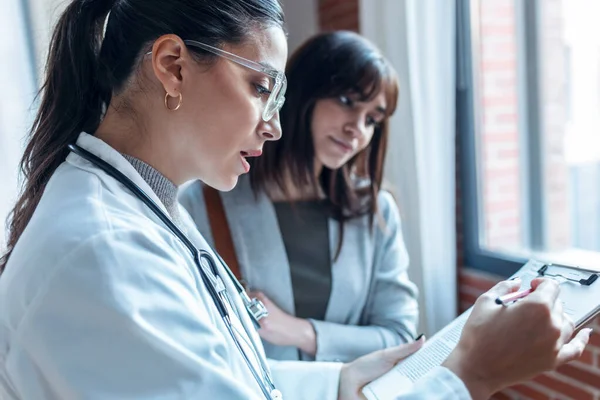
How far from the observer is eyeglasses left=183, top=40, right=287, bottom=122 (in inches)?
27.4

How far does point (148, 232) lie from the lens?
0.60m

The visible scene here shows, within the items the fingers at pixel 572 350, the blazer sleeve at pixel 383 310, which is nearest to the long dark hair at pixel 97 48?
the fingers at pixel 572 350

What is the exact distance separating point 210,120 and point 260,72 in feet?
0.35

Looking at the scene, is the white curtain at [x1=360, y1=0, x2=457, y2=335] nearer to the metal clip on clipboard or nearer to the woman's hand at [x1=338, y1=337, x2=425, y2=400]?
the woman's hand at [x1=338, y1=337, x2=425, y2=400]

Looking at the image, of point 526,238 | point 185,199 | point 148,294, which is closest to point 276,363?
point 185,199

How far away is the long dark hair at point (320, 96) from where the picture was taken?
1331mm

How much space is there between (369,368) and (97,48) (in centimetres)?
79

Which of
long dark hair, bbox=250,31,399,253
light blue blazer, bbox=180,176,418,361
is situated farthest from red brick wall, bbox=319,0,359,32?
light blue blazer, bbox=180,176,418,361

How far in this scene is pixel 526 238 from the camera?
2059mm

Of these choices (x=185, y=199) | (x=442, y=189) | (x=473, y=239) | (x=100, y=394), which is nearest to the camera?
(x=100, y=394)

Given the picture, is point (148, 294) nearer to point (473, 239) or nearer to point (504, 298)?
point (504, 298)

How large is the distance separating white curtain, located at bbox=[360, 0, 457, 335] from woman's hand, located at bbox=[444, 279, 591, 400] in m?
1.16

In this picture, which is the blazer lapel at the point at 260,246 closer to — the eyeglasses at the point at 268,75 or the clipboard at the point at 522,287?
the clipboard at the point at 522,287

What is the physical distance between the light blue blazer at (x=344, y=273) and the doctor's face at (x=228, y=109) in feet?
1.75
